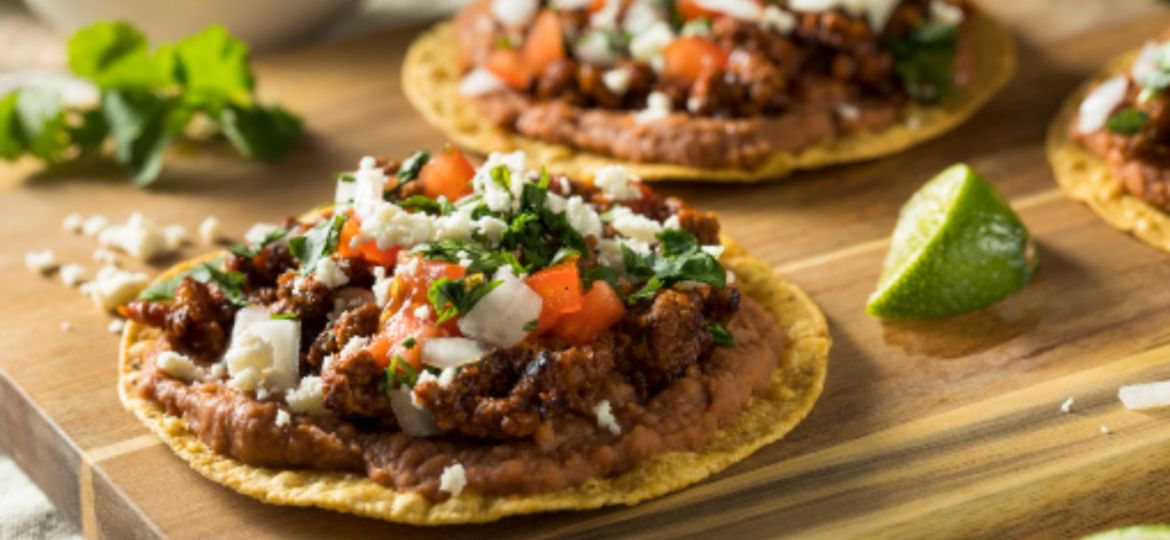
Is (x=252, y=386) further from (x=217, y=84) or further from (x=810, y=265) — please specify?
(x=217, y=84)

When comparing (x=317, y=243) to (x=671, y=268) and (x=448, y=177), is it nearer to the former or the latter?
(x=448, y=177)

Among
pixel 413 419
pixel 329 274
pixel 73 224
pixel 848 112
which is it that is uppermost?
pixel 329 274

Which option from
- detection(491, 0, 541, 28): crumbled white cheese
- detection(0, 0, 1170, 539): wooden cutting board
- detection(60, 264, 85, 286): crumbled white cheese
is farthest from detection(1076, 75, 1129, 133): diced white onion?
detection(60, 264, 85, 286): crumbled white cheese

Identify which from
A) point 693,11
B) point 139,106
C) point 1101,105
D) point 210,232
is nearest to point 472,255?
point 210,232

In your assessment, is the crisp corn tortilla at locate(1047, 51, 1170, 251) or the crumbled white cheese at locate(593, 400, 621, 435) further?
the crisp corn tortilla at locate(1047, 51, 1170, 251)

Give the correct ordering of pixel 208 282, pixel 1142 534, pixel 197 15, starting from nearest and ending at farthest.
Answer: pixel 1142 534 < pixel 208 282 < pixel 197 15

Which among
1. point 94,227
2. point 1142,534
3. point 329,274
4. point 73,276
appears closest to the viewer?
point 1142,534

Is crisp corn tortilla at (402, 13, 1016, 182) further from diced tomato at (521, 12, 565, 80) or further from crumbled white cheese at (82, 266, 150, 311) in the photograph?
crumbled white cheese at (82, 266, 150, 311)
